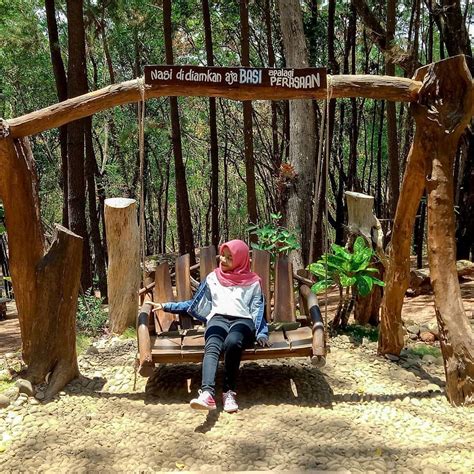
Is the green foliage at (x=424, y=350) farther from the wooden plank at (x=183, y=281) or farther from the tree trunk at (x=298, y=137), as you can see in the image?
the tree trunk at (x=298, y=137)

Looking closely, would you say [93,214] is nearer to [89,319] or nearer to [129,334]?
[89,319]

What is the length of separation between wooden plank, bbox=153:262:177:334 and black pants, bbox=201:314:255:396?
2.90 feet

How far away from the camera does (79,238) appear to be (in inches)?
172

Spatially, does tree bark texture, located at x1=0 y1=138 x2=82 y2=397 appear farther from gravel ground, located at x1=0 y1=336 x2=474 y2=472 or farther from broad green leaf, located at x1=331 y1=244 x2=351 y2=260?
broad green leaf, located at x1=331 y1=244 x2=351 y2=260

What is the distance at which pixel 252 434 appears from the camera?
3.56 m

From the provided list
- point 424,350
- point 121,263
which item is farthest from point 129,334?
point 424,350

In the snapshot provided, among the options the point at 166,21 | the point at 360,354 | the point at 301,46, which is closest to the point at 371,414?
the point at 360,354

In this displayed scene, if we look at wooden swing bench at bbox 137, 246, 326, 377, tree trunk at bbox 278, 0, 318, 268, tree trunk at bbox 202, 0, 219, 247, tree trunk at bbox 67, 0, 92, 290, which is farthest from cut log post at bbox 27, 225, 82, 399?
tree trunk at bbox 202, 0, 219, 247

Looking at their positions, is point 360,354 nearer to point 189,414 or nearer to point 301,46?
point 189,414

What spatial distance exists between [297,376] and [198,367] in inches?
34.4

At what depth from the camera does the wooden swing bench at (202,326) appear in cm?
400

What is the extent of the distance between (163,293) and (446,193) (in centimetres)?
259

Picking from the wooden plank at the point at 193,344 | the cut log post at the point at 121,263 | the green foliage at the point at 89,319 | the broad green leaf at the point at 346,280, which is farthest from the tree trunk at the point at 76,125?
the broad green leaf at the point at 346,280

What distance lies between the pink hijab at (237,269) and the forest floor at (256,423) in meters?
0.82
